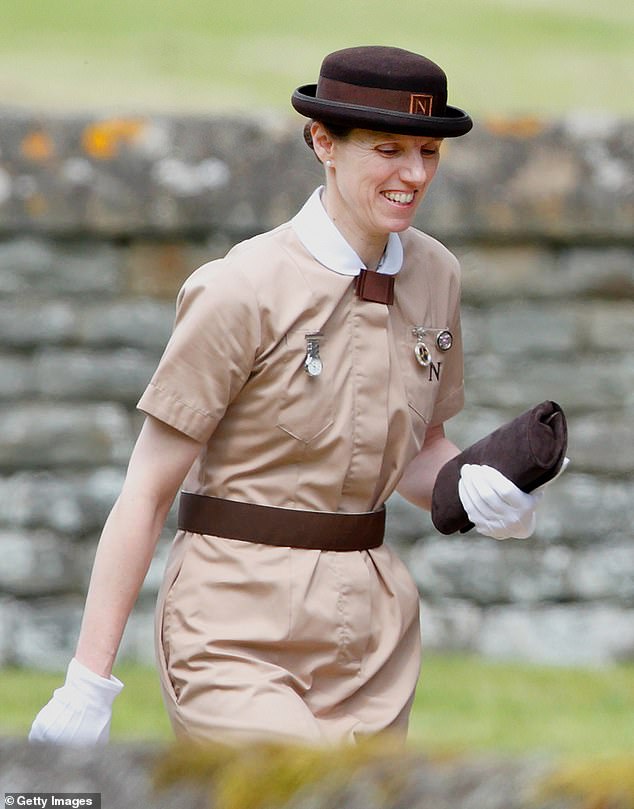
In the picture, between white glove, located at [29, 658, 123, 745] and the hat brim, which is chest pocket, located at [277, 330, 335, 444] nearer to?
the hat brim

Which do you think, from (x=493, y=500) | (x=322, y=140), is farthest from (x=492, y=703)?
(x=322, y=140)

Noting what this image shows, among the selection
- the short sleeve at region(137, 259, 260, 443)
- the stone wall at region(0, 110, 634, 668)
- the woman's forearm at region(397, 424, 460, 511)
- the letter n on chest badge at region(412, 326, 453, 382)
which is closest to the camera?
the short sleeve at region(137, 259, 260, 443)

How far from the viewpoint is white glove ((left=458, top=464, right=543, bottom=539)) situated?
319 cm

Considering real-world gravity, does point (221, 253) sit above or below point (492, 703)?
above

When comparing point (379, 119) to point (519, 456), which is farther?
point (519, 456)

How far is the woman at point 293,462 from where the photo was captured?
299 cm

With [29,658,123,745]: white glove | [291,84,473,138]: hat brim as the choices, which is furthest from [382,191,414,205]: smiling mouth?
[29,658,123,745]: white glove

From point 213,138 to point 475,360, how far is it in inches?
46.2

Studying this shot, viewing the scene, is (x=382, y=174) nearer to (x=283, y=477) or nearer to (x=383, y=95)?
(x=383, y=95)

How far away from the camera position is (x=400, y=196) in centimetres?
306

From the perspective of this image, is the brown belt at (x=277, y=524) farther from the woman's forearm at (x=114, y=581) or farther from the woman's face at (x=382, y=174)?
the woman's face at (x=382, y=174)

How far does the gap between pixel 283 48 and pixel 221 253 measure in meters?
1.75

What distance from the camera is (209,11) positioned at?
23.4 feet
